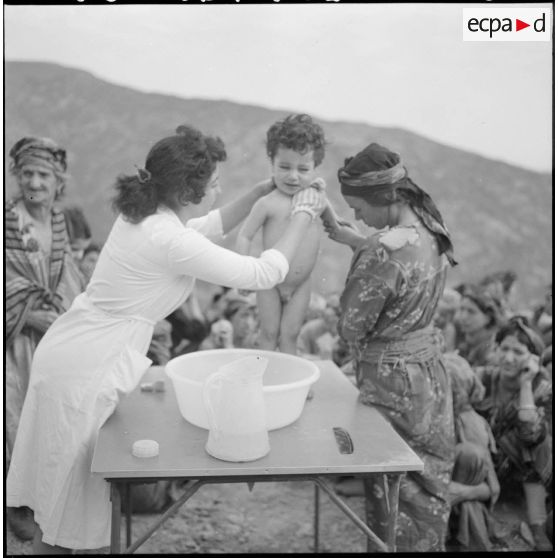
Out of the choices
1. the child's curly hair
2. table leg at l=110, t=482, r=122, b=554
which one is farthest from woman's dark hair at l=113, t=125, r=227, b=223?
table leg at l=110, t=482, r=122, b=554

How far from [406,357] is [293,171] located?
80 cm

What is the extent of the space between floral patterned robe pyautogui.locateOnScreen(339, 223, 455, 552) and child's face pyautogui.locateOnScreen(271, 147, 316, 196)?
0.33 m

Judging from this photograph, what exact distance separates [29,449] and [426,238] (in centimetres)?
162

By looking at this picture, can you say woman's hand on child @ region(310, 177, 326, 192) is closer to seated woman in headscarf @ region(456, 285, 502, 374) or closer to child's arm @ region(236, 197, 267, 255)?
child's arm @ region(236, 197, 267, 255)

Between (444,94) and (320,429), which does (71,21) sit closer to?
(444,94)

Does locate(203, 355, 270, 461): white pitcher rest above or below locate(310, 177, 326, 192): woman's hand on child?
below

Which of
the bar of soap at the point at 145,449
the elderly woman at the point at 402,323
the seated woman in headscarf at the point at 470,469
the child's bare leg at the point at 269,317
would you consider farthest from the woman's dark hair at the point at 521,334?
the bar of soap at the point at 145,449

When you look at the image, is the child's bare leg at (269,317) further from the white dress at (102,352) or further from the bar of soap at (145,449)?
the bar of soap at (145,449)

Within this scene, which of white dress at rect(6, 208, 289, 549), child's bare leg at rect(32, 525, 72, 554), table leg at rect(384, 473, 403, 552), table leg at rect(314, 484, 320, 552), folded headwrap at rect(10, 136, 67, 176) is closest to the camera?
table leg at rect(384, 473, 403, 552)

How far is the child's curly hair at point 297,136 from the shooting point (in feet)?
8.51

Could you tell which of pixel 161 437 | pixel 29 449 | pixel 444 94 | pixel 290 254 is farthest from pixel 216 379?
pixel 444 94

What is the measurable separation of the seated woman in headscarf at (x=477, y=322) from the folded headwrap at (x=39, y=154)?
168 centimetres

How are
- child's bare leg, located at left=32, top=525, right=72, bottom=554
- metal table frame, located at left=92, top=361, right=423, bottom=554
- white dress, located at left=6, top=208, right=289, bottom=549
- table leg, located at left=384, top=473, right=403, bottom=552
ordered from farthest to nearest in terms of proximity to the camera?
child's bare leg, located at left=32, top=525, right=72, bottom=554 → white dress, located at left=6, top=208, right=289, bottom=549 → table leg, located at left=384, top=473, right=403, bottom=552 → metal table frame, located at left=92, top=361, right=423, bottom=554

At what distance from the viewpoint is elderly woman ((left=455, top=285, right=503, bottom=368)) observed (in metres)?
2.86
